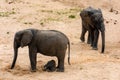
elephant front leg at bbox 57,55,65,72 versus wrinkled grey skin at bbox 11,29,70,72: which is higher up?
wrinkled grey skin at bbox 11,29,70,72

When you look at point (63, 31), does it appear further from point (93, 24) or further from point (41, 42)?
point (41, 42)

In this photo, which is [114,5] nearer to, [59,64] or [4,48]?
[4,48]

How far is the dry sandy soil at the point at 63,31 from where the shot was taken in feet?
37.5

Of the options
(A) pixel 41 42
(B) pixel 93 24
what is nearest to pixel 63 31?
(B) pixel 93 24

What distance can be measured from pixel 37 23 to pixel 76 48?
3.15 m

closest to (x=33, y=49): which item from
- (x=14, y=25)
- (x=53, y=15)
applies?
(x=14, y=25)

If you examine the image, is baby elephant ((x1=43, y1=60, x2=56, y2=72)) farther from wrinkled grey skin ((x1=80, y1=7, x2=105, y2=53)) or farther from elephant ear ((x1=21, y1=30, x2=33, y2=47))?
A: wrinkled grey skin ((x1=80, y1=7, x2=105, y2=53))

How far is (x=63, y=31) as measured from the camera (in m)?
17.0

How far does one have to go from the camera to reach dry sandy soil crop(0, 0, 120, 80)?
37.5 ft

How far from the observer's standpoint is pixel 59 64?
11.8 meters

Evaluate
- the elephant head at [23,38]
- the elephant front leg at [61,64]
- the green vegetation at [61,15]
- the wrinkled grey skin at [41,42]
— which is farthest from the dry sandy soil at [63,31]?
the elephant head at [23,38]

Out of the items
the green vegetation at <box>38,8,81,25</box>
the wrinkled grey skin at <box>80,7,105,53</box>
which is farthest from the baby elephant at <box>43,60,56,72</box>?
the green vegetation at <box>38,8,81,25</box>

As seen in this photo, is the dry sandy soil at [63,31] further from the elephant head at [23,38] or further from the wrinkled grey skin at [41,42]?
the elephant head at [23,38]

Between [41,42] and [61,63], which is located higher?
[41,42]
